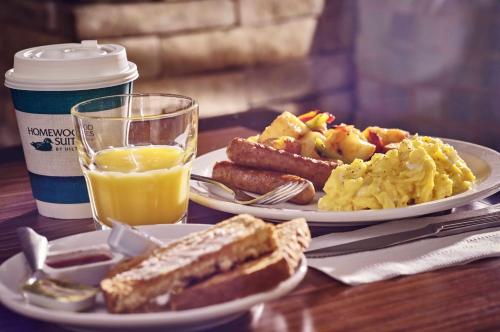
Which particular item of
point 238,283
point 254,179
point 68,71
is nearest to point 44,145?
point 68,71

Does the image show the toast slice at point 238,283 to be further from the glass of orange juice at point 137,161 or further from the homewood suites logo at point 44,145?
the homewood suites logo at point 44,145

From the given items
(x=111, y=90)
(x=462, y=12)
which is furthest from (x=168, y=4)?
(x=111, y=90)

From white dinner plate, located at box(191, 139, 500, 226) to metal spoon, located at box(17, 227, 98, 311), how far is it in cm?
39

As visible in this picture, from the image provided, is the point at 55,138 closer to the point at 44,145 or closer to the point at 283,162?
the point at 44,145

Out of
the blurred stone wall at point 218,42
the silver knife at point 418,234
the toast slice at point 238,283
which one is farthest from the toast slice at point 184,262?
the blurred stone wall at point 218,42

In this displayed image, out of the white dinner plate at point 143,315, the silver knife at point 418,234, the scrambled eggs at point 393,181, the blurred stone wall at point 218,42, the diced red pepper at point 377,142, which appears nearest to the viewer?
the white dinner plate at point 143,315

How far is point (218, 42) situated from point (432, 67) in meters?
0.86

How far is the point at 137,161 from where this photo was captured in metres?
1.29

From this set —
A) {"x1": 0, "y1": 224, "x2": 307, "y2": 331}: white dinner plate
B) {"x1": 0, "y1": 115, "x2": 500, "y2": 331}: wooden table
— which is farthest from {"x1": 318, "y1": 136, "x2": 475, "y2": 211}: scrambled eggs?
{"x1": 0, "y1": 224, "x2": 307, "y2": 331}: white dinner plate

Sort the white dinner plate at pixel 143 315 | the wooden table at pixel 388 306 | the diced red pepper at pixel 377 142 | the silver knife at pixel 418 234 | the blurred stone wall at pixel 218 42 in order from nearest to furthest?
the white dinner plate at pixel 143 315, the wooden table at pixel 388 306, the silver knife at pixel 418 234, the diced red pepper at pixel 377 142, the blurred stone wall at pixel 218 42

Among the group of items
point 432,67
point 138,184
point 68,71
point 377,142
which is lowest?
point 432,67

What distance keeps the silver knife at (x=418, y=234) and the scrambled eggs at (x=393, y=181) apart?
2.7 inches

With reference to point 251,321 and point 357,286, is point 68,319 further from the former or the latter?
point 357,286

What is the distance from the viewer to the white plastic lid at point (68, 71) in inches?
53.1
